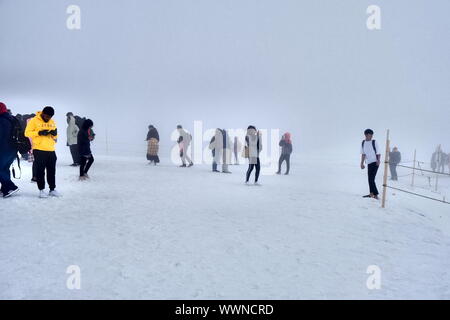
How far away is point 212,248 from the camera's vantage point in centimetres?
400

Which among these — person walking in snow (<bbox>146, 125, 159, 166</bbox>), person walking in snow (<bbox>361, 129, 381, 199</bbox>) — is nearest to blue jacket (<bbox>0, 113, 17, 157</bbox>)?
person walking in snow (<bbox>361, 129, 381, 199</bbox>)

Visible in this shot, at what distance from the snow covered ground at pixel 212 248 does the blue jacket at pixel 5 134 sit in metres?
1.01

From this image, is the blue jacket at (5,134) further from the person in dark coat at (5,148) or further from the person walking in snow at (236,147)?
the person walking in snow at (236,147)

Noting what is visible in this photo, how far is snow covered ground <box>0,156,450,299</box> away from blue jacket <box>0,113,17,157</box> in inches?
39.9

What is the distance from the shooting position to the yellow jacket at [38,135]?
6.00 metres

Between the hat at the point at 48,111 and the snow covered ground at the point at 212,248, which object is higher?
the hat at the point at 48,111

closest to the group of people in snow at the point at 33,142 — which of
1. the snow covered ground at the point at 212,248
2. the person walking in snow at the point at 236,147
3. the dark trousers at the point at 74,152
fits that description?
the snow covered ground at the point at 212,248

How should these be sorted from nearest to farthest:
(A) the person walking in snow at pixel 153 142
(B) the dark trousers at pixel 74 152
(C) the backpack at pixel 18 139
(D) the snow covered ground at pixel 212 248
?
(D) the snow covered ground at pixel 212 248
(C) the backpack at pixel 18 139
(B) the dark trousers at pixel 74 152
(A) the person walking in snow at pixel 153 142

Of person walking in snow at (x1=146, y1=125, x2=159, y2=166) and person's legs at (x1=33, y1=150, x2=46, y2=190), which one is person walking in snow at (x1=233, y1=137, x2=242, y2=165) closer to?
person walking in snow at (x1=146, y1=125, x2=159, y2=166)

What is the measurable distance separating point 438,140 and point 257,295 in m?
79.8

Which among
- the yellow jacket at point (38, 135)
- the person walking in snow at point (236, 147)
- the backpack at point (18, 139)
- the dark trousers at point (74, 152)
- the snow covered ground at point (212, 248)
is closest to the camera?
the snow covered ground at point (212, 248)

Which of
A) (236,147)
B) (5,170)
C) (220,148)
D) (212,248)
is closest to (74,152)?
(220,148)

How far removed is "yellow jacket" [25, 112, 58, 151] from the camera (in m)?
6.00
